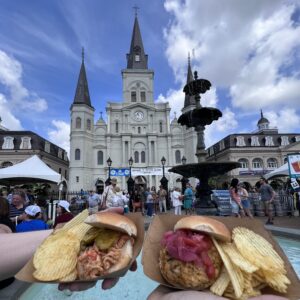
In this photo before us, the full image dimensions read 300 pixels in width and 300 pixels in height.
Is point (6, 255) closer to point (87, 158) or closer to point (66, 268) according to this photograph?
point (66, 268)

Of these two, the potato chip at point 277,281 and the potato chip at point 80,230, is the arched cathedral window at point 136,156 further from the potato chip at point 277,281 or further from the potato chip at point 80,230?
the potato chip at point 277,281

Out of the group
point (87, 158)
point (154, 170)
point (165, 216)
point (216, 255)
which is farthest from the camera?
point (87, 158)

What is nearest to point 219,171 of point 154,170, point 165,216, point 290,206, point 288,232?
point 288,232

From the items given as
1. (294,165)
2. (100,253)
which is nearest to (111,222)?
(100,253)

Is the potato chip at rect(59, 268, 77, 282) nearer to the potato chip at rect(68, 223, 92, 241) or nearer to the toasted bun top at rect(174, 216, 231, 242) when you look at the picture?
the potato chip at rect(68, 223, 92, 241)

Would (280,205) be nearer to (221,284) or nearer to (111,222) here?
(221,284)

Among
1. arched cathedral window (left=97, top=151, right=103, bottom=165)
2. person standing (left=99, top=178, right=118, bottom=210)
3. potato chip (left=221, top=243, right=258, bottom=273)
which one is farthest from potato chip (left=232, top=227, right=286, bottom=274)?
arched cathedral window (left=97, top=151, right=103, bottom=165)
